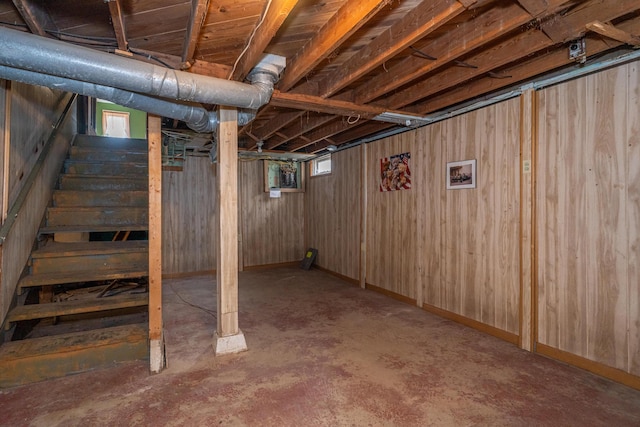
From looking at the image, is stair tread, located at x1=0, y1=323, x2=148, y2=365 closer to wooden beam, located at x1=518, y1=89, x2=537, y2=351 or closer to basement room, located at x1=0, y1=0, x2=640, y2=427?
basement room, located at x1=0, y1=0, x2=640, y2=427

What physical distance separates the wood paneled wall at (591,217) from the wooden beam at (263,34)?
2328mm

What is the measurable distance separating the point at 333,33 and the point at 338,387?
7.75ft

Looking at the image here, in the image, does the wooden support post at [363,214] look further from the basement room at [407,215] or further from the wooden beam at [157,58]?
the wooden beam at [157,58]

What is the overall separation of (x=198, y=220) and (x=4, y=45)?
4.34 m

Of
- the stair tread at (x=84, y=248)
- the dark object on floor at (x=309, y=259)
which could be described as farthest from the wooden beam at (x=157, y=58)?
the dark object on floor at (x=309, y=259)

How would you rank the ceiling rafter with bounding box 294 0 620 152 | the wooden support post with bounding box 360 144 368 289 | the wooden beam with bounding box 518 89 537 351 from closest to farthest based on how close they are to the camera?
the ceiling rafter with bounding box 294 0 620 152
the wooden beam with bounding box 518 89 537 351
the wooden support post with bounding box 360 144 368 289

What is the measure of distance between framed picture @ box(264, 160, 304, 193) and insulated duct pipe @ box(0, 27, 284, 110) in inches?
153

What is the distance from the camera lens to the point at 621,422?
1.80 meters

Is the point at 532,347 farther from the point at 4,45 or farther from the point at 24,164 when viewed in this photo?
the point at 24,164

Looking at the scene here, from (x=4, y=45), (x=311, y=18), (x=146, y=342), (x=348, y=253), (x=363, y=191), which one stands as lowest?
(x=146, y=342)

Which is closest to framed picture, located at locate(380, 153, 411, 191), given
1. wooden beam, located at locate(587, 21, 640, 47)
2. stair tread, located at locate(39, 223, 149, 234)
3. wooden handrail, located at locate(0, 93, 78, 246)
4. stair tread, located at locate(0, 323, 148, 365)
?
wooden beam, located at locate(587, 21, 640, 47)

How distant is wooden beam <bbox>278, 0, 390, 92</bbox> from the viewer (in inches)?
62.8

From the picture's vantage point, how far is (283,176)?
639 centimetres

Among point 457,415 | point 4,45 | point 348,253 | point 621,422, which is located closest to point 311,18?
point 4,45
